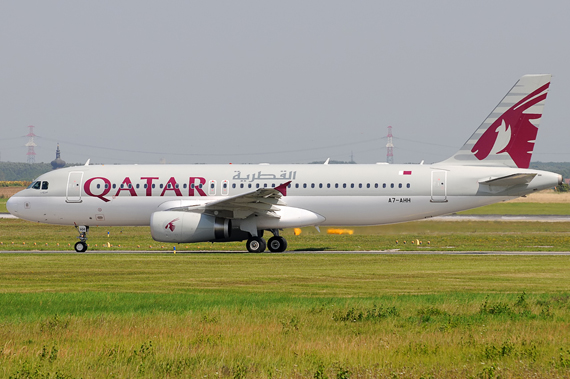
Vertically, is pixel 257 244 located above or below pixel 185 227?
below

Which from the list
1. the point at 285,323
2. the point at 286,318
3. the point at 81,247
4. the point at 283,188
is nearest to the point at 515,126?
the point at 283,188

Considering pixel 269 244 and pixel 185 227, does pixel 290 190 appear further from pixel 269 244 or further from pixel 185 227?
pixel 185 227

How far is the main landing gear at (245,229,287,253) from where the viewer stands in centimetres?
3572

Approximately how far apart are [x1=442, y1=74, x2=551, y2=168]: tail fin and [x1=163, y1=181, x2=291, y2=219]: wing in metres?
9.49

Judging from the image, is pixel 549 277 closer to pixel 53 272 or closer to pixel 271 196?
pixel 271 196

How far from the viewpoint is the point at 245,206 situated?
34875mm

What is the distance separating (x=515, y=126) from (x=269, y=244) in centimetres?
1308

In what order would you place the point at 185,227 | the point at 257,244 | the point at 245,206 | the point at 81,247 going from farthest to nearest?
the point at 81,247
the point at 257,244
the point at 245,206
the point at 185,227

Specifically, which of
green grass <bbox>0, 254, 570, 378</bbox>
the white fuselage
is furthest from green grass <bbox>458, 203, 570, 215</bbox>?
green grass <bbox>0, 254, 570, 378</bbox>

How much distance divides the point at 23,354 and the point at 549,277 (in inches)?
677

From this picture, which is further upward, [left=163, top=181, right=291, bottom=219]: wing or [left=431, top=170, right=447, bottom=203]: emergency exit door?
[left=431, top=170, right=447, bottom=203]: emergency exit door

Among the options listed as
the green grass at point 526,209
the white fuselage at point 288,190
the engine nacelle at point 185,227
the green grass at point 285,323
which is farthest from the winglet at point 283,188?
the green grass at point 526,209

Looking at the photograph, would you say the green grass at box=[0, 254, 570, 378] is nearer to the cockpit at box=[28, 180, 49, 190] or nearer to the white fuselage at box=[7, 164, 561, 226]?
the white fuselage at box=[7, 164, 561, 226]

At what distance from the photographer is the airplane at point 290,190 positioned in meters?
35.0
